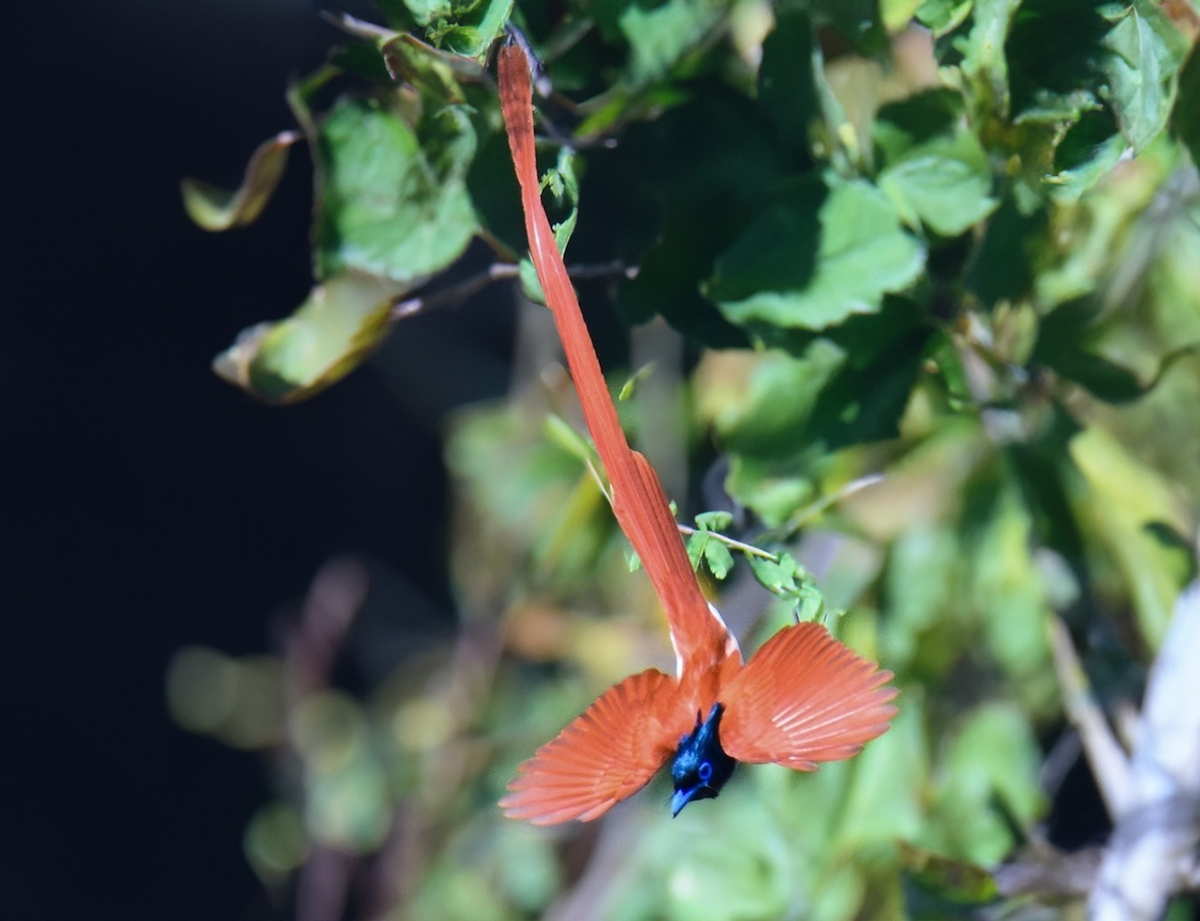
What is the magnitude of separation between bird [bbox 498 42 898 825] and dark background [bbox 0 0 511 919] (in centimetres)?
106

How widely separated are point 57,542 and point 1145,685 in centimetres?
110

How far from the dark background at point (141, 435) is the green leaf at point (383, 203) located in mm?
862

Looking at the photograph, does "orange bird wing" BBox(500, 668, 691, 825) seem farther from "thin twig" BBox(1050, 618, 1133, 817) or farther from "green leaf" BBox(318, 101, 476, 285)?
"thin twig" BBox(1050, 618, 1133, 817)

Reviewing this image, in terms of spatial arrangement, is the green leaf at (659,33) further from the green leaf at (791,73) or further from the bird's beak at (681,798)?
the bird's beak at (681,798)

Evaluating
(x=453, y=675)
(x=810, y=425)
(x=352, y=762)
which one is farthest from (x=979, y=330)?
(x=352, y=762)

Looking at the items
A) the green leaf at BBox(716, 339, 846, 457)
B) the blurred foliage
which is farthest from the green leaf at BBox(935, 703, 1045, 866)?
the green leaf at BBox(716, 339, 846, 457)

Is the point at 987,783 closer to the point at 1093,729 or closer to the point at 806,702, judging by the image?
the point at 1093,729

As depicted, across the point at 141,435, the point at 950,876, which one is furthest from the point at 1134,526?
the point at 141,435

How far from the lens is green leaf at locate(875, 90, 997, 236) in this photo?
430 mm

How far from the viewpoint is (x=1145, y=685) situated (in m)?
0.65

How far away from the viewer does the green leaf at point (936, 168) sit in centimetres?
43

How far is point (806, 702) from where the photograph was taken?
0.28 meters

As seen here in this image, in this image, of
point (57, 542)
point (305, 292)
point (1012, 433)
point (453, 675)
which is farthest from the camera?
point (305, 292)

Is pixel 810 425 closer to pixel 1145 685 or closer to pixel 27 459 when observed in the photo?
pixel 1145 685
